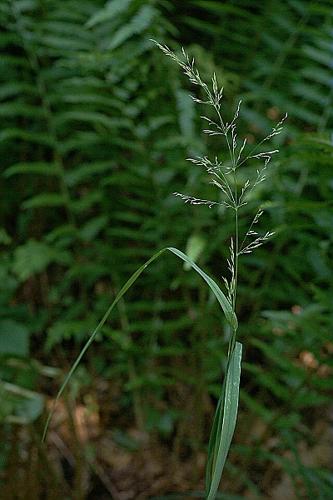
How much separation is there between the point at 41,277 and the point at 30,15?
656 mm

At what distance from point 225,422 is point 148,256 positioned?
3.50 ft

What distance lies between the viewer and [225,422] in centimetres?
55

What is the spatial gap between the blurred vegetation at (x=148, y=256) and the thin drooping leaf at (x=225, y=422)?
0.60m

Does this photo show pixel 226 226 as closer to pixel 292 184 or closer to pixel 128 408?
pixel 292 184

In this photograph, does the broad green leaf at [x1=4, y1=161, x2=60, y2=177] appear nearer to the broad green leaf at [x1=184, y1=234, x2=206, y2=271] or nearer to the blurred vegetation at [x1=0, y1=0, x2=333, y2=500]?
the blurred vegetation at [x1=0, y1=0, x2=333, y2=500]

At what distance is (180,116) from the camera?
1.36 m

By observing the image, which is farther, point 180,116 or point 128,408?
point 128,408

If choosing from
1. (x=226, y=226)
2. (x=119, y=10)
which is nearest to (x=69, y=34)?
(x=119, y=10)

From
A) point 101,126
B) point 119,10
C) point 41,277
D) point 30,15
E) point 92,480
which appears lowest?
point 92,480

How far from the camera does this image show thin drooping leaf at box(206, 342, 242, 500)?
55 centimetres

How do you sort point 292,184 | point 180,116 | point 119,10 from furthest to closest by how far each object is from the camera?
point 292,184, point 180,116, point 119,10

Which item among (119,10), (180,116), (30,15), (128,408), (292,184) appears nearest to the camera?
(119,10)

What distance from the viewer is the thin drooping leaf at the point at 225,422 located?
21.7 inches

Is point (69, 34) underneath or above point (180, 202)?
above
